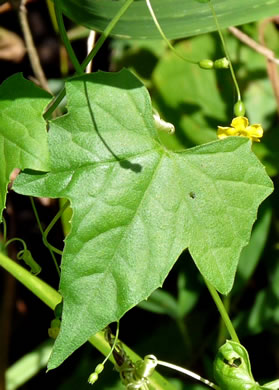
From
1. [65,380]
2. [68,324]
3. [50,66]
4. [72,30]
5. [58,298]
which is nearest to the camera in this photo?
[68,324]

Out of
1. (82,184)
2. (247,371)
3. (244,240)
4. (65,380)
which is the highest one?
(82,184)

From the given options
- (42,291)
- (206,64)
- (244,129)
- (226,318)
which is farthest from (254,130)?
(42,291)

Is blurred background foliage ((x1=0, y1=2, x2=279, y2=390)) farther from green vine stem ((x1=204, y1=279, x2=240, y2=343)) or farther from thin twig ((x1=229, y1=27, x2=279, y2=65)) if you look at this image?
green vine stem ((x1=204, y1=279, x2=240, y2=343))

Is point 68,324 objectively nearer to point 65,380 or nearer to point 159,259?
point 159,259

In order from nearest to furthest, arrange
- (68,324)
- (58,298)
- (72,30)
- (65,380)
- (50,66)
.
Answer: (68,324)
(58,298)
(65,380)
(72,30)
(50,66)

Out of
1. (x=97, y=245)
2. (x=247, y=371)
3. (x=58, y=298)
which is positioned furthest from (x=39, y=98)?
(x=247, y=371)

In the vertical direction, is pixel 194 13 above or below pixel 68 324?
above

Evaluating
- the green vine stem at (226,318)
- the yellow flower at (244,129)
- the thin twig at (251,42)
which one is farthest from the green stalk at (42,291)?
the thin twig at (251,42)

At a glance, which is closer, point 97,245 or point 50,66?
point 97,245
